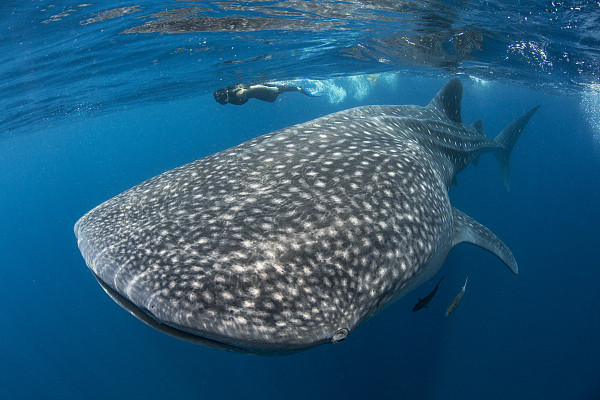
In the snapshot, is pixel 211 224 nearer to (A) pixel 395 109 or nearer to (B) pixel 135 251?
(B) pixel 135 251

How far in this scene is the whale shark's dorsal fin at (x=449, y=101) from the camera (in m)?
7.70

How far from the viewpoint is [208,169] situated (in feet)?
9.95

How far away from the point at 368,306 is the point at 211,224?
1.15 m

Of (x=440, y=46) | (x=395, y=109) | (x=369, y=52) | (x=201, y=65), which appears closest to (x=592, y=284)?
(x=440, y=46)

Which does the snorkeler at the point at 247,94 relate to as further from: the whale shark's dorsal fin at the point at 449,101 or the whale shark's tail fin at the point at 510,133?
the whale shark's dorsal fin at the point at 449,101

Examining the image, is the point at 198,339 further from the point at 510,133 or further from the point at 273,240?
the point at 510,133

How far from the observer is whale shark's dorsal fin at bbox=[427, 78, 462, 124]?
7.70 metres

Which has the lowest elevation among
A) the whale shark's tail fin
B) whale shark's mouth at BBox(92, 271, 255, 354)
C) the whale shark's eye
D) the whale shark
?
the whale shark's tail fin

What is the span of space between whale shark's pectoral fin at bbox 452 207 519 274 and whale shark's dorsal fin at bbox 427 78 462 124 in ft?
12.9

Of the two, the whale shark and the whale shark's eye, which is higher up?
the whale shark

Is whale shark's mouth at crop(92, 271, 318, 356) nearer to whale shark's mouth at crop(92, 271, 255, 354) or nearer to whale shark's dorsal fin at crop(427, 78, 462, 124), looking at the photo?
whale shark's mouth at crop(92, 271, 255, 354)

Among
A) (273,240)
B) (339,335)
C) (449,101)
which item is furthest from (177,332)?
(449,101)

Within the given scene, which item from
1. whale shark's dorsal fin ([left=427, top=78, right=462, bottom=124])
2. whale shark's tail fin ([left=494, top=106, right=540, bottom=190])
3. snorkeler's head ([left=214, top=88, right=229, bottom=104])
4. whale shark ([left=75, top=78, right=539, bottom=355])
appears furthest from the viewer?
snorkeler's head ([left=214, top=88, right=229, bottom=104])

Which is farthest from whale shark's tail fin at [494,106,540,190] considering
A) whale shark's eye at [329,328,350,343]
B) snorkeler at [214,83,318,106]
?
whale shark's eye at [329,328,350,343]
